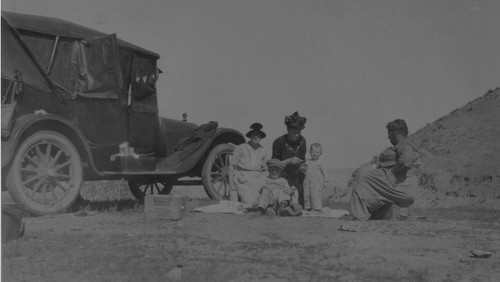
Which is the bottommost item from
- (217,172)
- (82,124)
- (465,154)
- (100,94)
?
(217,172)

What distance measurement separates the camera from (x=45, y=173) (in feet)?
22.8

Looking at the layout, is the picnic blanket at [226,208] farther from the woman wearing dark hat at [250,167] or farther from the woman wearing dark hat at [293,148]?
the woman wearing dark hat at [293,148]

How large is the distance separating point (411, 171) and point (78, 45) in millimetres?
4920

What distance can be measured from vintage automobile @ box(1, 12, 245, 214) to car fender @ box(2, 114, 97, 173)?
1 centimetres

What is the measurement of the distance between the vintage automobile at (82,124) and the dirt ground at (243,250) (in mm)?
634

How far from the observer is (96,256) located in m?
4.53

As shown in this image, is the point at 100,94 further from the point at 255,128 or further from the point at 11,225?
the point at 11,225

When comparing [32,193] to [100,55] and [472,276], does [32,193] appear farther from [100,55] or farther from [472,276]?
[472,276]

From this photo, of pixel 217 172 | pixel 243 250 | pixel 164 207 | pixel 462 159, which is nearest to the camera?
pixel 243 250

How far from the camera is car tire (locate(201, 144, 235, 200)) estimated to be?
9.77 m

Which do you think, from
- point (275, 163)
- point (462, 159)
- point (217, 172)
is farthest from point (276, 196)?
point (462, 159)

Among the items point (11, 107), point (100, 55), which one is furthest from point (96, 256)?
point (100, 55)

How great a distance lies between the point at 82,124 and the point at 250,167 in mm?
2569

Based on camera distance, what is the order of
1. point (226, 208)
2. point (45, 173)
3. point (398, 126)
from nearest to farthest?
point (45, 173)
point (398, 126)
point (226, 208)
